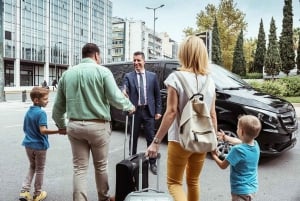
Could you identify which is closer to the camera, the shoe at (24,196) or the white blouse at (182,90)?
the white blouse at (182,90)

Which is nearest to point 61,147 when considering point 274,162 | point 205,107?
point 274,162

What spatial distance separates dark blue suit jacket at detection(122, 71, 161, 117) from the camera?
5461 mm

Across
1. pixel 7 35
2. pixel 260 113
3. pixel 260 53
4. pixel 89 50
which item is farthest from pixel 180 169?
pixel 7 35

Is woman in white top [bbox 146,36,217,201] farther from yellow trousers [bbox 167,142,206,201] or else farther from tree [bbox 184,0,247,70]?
tree [bbox 184,0,247,70]

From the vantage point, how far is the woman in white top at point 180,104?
2.76 metres

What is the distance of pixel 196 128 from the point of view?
265 centimetres

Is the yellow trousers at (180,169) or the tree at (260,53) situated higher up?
the tree at (260,53)

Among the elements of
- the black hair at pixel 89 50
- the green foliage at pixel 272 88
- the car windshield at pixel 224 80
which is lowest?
the green foliage at pixel 272 88

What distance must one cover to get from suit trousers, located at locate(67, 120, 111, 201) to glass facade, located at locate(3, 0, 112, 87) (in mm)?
52263

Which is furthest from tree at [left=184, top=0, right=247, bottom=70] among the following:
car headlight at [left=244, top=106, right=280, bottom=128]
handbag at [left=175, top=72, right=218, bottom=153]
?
handbag at [left=175, top=72, right=218, bottom=153]

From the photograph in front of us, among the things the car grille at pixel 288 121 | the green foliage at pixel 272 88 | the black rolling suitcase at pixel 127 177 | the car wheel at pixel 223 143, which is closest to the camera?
the black rolling suitcase at pixel 127 177

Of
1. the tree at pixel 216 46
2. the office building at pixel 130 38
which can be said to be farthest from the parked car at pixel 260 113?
the office building at pixel 130 38

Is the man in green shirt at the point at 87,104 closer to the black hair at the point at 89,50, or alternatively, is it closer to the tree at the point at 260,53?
the black hair at the point at 89,50

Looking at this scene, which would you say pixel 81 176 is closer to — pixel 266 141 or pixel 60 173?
pixel 60 173
